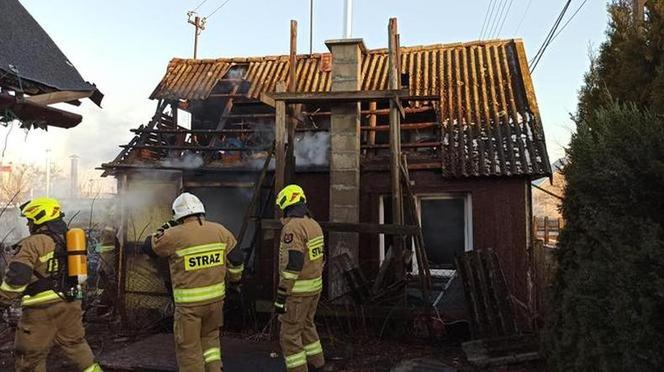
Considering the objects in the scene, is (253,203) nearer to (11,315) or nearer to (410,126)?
(410,126)

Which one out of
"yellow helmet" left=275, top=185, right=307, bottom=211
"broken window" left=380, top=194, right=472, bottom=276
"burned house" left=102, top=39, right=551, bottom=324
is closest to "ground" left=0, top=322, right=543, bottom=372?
"burned house" left=102, top=39, right=551, bottom=324

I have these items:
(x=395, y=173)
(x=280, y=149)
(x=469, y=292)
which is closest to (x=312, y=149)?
(x=280, y=149)

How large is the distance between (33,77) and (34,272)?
70.7 inches

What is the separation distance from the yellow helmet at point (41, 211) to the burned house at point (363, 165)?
8.77 feet

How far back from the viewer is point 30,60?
4.28 meters

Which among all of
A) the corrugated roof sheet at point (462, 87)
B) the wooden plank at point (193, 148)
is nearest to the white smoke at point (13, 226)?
the wooden plank at point (193, 148)

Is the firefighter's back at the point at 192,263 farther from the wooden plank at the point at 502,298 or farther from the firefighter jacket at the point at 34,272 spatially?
the wooden plank at the point at 502,298

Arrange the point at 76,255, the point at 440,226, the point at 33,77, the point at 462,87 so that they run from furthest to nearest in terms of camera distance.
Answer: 1. the point at 462,87
2. the point at 440,226
3. the point at 76,255
4. the point at 33,77

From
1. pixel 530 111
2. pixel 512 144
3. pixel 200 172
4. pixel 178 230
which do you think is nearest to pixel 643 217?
pixel 178 230

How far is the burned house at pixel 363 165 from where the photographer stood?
7.76m

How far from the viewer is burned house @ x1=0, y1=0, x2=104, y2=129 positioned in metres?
4.02

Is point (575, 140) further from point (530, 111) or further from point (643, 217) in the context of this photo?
point (530, 111)

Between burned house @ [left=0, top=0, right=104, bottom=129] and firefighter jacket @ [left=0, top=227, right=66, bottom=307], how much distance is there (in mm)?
1068

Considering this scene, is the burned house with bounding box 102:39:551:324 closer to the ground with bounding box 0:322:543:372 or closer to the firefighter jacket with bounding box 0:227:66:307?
the ground with bounding box 0:322:543:372
